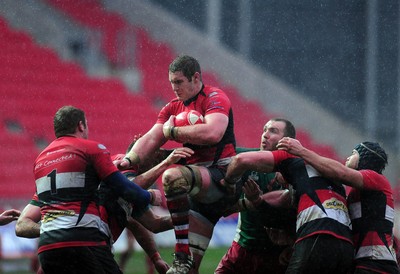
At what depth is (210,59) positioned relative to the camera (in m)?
23.2

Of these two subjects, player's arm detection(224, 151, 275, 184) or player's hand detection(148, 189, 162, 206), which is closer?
player's arm detection(224, 151, 275, 184)

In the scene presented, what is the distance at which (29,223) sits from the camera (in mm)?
7023

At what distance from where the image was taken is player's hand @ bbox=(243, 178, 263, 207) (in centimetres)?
718

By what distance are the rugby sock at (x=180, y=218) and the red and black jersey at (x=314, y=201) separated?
752 mm

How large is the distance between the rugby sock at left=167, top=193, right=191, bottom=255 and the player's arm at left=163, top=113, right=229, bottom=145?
0.45 m

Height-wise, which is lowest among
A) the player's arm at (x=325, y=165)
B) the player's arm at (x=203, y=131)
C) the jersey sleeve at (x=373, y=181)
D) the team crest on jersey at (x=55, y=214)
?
the team crest on jersey at (x=55, y=214)

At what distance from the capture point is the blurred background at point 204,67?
19391 mm

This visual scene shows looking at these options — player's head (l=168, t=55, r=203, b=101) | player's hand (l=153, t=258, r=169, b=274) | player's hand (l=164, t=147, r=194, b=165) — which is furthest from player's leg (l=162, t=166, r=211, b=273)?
player's hand (l=153, t=258, r=169, b=274)

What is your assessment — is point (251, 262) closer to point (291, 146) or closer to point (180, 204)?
point (180, 204)

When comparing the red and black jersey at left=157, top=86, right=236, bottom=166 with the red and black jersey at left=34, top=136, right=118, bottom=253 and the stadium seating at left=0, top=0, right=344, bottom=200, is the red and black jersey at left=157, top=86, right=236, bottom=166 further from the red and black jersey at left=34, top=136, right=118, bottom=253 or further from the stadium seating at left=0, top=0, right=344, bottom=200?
the stadium seating at left=0, top=0, right=344, bottom=200

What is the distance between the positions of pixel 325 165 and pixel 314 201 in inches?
11.0

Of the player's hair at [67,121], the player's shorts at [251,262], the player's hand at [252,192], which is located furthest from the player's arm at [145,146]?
the player's shorts at [251,262]

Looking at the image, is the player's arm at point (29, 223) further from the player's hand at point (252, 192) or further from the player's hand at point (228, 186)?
the player's hand at point (252, 192)

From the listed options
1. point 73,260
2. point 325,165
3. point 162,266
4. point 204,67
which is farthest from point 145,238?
point 204,67
